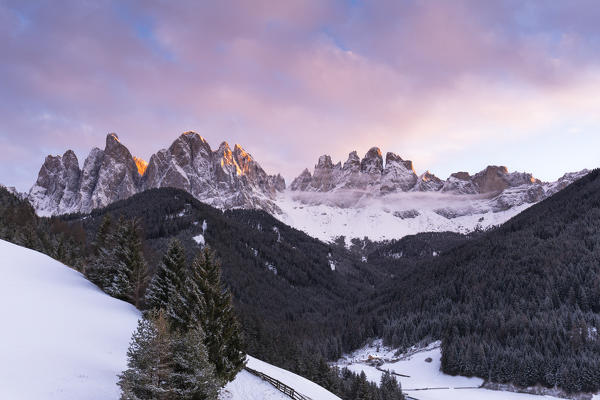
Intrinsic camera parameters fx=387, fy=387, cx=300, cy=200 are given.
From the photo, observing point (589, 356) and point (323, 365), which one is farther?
point (589, 356)

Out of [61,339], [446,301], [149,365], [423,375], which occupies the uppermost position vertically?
[149,365]

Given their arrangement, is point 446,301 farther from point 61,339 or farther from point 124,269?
point 61,339

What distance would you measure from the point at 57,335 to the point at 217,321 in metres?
11.0

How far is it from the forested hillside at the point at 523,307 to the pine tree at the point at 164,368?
106688mm

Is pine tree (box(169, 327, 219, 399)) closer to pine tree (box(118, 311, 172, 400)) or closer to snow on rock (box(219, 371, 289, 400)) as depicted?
pine tree (box(118, 311, 172, 400))

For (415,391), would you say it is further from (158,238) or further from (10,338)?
(158,238)

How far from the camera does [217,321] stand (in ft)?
91.8

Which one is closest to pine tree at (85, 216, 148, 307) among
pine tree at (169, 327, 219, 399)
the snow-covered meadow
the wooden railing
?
the snow-covered meadow

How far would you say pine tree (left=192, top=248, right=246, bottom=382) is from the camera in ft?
90.3

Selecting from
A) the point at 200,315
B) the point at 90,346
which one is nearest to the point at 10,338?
the point at 90,346

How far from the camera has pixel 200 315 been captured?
91.7 feet

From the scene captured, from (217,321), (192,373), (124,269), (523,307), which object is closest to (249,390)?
(217,321)

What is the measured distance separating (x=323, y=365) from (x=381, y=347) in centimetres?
8582

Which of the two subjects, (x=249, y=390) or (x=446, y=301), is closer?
(x=249, y=390)
